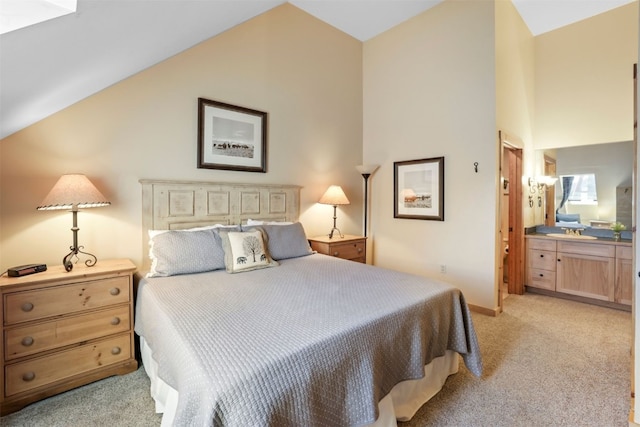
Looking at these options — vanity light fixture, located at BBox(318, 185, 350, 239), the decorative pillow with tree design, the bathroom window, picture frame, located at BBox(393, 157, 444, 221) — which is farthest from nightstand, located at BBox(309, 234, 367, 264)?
the bathroom window

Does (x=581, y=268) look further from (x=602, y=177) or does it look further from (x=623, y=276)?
(x=602, y=177)

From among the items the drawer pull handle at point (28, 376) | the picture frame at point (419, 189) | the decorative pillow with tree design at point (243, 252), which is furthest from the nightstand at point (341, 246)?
the drawer pull handle at point (28, 376)

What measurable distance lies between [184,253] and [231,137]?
1367 millimetres

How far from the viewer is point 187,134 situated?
2.82 metres

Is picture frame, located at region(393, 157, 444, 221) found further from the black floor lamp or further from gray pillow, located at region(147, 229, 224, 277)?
gray pillow, located at region(147, 229, 224, 277)

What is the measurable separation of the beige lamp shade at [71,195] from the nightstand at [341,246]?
2135 mm

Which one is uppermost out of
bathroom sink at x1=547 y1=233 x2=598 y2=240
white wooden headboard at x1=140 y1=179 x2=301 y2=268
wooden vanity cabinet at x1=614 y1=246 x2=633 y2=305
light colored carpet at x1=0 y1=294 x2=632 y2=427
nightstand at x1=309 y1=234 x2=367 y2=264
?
white wooden headboard at x1=140 y1=179 x2=301 y2=268

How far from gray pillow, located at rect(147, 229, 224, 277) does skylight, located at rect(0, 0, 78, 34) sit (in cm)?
154

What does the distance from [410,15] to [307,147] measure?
7.17ft

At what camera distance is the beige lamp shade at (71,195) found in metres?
1.98

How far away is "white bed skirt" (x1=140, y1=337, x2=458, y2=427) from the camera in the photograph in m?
1.47

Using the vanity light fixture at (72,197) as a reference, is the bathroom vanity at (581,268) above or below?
below

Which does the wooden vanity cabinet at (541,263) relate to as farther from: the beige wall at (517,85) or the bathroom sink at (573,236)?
the beige wall at (517,85)

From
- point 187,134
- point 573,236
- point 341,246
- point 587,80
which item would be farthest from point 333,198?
point 587,80
